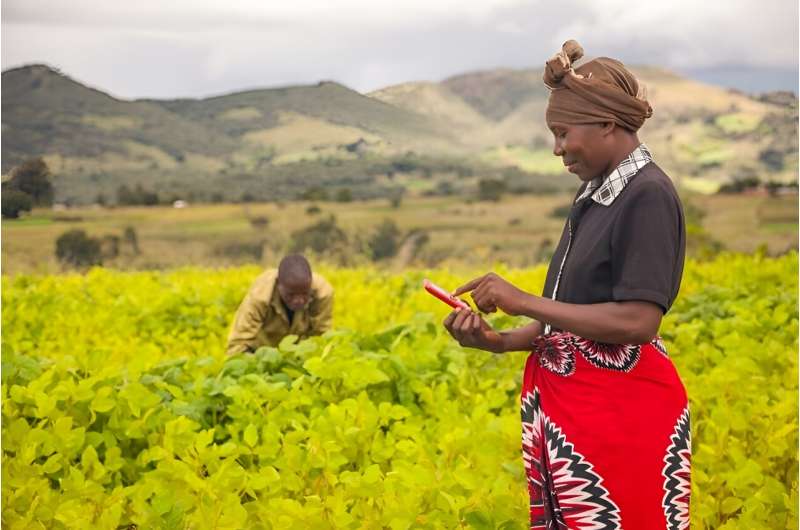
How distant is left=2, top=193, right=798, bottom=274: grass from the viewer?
Result: 23.0m

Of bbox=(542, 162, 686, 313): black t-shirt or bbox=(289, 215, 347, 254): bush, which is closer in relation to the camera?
bbox=(542, 162, 686, 313): black t-shirt

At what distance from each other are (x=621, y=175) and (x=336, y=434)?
6.15ft

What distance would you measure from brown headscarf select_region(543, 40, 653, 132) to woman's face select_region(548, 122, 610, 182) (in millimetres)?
20

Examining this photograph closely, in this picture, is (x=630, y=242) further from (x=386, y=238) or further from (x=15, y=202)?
(x=386, y=238)

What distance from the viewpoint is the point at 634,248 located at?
7.89 feet

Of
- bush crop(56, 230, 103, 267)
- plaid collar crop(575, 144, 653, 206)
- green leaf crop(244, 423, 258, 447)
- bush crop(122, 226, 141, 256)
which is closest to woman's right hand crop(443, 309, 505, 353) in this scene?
plaid collar crop(575, 144, 653, 206)

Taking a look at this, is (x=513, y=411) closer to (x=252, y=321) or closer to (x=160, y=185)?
(x=252, y=321)

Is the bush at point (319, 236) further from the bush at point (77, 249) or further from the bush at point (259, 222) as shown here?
the bush at point (77, 249)

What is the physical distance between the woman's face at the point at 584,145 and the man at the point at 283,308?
3.67 meters

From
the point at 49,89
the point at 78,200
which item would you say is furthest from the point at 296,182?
the point at 49,89

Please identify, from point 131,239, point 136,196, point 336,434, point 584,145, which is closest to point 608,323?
point 584,145

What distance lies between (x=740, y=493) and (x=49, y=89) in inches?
272

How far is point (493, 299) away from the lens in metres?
2.49

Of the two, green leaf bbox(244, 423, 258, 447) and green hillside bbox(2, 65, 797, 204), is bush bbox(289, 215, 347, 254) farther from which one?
green leaf bbox(244, 423, 258, 447)
